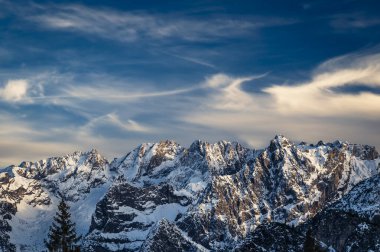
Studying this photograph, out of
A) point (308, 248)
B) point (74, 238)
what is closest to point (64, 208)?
point (74, 238)

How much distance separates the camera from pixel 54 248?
137125mm

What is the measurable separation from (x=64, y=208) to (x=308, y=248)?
148 ft

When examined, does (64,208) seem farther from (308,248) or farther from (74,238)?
(308,248)

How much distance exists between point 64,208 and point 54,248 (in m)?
8.26

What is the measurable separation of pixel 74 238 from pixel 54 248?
4.65 meters

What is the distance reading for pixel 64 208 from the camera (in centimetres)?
13500

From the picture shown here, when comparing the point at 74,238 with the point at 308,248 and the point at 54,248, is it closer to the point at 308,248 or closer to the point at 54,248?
the point at 54,248

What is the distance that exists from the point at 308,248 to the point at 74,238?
4285 centimetres

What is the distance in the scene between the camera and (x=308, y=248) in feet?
440

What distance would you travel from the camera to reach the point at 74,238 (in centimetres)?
13575

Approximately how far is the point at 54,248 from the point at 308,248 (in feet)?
154

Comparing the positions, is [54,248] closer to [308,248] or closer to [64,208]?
[64,208]

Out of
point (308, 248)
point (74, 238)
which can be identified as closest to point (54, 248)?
point (74, 238)
